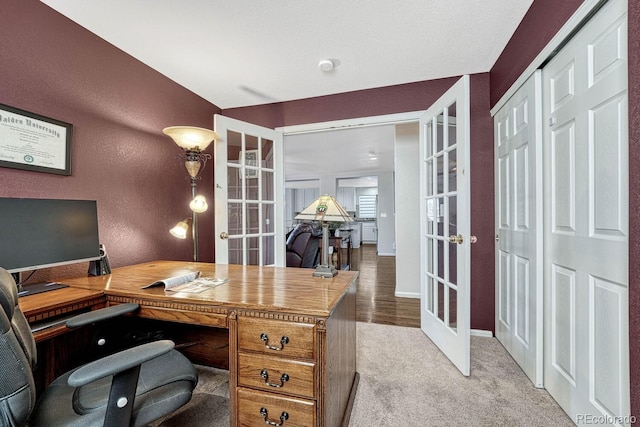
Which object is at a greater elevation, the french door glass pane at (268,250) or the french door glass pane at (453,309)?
the french door glass pane at (268,250)

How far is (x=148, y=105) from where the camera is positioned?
90.2 inches

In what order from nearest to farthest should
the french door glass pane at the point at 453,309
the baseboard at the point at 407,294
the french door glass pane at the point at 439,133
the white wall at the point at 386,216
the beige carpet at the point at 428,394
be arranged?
the beige carpet at the point at 428,394 < the french door glass pane at the point at 453,309 < the french door glass pane at the point at 439,133 < the baseboard at the point at 407,294 < the white wall at the point at 386,216

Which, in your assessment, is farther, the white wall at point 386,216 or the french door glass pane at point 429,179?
the white wall at point 386,216

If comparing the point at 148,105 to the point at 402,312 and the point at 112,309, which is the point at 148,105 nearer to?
the point at 112,309

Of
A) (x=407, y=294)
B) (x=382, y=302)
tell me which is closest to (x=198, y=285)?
(x=382, y=302)

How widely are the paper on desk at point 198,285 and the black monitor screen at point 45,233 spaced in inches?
26.6

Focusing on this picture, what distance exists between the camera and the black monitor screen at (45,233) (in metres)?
1.26

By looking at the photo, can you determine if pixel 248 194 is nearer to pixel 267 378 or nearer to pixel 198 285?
pixel 198 285

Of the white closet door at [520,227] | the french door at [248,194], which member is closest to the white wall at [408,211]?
the white closet door at [520,227]

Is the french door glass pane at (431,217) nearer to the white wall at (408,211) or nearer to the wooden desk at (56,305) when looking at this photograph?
the white wall at (408,211)

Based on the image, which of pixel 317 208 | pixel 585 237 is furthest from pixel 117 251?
pixel 585 237

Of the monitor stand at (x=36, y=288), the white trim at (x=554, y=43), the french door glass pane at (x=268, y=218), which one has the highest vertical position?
the white trim at (x=554, y=43)

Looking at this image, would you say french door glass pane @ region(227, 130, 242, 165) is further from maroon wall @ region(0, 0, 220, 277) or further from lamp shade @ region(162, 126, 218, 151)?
maroon wall @ region(0, 0, 220, 277)

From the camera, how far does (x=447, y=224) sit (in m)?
2.08
